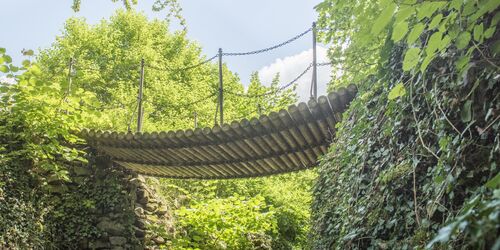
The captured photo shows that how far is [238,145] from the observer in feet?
19.2

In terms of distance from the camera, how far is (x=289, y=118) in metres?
4.96

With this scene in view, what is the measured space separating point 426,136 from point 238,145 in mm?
4011

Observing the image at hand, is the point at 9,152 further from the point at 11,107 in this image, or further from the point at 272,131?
the point at 272,131

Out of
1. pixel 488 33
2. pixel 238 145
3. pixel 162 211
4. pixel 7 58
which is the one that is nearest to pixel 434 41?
pixel 488 33

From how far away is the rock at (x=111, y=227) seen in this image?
7.40 m

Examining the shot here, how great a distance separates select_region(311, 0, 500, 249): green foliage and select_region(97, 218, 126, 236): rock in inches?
207

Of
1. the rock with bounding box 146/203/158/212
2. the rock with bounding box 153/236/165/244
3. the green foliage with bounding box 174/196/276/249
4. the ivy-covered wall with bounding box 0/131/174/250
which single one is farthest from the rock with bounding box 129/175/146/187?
the green foliage with bounding box 174/196/276/249

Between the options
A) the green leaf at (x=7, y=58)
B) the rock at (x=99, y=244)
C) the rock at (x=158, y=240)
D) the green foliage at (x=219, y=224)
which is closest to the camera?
the green leaf at (x=7, y=58)

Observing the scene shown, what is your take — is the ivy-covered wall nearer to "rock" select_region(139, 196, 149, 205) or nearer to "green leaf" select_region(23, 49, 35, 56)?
"rock" select_region(139, 196, 149, 205)

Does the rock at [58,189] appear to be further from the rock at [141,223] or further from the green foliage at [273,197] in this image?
the green foliage at [273,197]

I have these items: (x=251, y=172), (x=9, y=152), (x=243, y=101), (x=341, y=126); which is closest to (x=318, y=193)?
(x=341, y=126)

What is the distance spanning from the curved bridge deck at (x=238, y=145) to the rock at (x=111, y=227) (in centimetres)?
109

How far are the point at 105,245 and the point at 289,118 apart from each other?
4.51m

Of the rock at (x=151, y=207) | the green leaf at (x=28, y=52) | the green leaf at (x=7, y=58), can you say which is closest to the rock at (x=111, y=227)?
the rock at (x=151, y=207)
